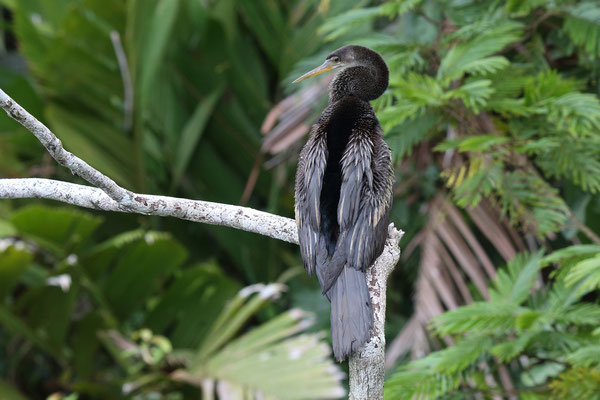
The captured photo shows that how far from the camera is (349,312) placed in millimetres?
1705

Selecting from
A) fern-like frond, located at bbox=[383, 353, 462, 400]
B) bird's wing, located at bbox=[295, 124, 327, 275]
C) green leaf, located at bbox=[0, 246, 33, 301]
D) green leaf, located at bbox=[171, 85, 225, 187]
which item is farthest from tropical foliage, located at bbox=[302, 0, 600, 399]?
green leaf, located at bbox=[0, 246, 33, 301]

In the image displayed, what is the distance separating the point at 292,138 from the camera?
3.34m

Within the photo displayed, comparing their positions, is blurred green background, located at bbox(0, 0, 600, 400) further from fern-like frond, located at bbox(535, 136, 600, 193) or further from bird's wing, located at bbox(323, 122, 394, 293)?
bird's wing, located at bbox(323, 122, 394, 293)

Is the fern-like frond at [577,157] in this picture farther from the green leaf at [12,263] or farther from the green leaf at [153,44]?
the green leaf at [12,263]

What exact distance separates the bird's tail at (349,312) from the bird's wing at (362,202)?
3 cm

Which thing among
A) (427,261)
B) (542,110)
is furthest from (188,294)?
(542,110)

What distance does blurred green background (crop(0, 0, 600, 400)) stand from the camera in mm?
2531

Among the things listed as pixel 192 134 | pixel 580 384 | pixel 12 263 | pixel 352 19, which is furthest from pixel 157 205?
pixel 192 134

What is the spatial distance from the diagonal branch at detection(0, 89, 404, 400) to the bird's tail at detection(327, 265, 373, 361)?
0.04 m

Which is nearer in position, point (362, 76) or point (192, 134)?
point (362, 76)

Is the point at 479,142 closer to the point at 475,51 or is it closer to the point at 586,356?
the point at 475,51

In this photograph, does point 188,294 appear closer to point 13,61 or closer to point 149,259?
point 149,259

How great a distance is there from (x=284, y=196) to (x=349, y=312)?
2684 millimetres

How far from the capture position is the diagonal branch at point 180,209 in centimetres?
165
